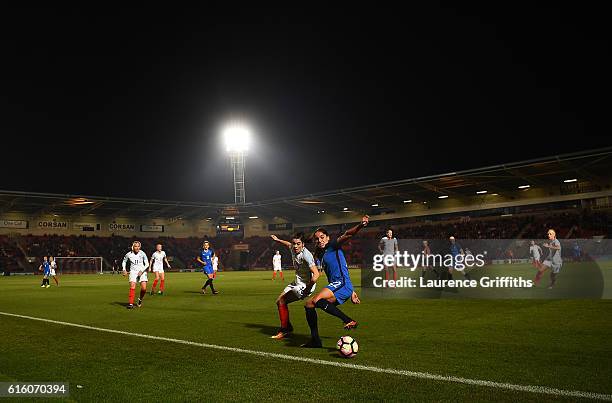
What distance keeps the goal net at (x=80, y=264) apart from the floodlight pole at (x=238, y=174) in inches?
681

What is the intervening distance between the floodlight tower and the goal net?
57.0ft

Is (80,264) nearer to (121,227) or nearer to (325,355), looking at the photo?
(121,227)

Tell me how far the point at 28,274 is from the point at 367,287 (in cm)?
4460

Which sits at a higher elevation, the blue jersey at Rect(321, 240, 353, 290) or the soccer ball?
the blue jersey at Rect(321, 240, 353, 290)

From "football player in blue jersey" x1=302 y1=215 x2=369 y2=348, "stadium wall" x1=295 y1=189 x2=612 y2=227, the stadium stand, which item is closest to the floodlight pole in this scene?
the stadium stand

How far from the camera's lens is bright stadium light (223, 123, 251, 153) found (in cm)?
5697

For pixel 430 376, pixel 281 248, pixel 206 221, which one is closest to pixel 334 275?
pixel 430 376

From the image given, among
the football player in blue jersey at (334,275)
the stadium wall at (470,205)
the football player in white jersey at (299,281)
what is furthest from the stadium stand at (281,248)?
the football player in blue jersey at (334,275)

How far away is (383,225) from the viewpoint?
5834cm

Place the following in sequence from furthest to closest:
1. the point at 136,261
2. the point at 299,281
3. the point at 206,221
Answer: the point at 206,221 → the point at 136,261 → the point at 299,281

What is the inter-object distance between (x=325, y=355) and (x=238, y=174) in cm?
5272

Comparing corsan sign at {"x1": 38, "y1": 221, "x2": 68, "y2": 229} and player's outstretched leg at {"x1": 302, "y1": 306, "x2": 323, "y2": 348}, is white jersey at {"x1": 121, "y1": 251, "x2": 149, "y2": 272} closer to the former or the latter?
player's outstretched leg at {"x1": 302, "y1": 306, "x2": 323, "y2": 348}

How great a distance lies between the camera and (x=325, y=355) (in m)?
7.18

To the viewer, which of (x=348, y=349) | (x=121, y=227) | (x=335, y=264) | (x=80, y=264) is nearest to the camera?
(x=348, y=349)
